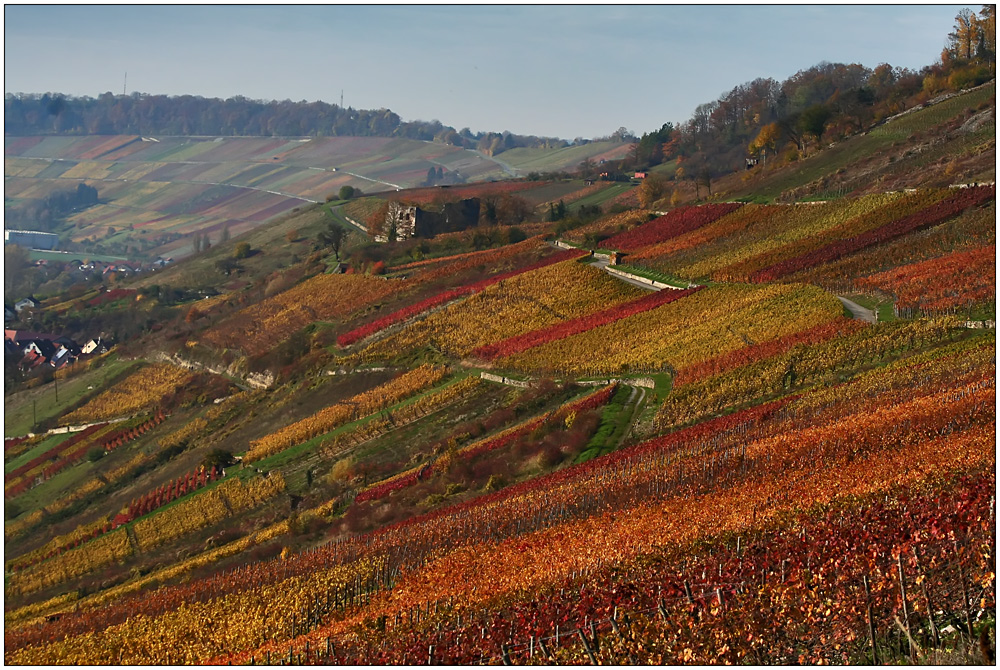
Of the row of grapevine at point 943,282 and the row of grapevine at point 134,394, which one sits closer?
the row of grapevine at point 943,282

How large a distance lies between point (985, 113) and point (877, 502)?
57106 millimetres

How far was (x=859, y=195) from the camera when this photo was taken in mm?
58656

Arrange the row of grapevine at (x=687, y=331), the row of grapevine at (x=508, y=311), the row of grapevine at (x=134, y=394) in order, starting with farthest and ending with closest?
the row of grapevine at (x=134, y=394) → the row of grapevine at (x=508, y=311) → the row of grapevine at (x=687, y=331)

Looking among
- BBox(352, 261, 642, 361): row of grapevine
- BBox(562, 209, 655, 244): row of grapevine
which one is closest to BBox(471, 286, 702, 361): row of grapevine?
BBox(352, 261, 642, 361): row of grapevine

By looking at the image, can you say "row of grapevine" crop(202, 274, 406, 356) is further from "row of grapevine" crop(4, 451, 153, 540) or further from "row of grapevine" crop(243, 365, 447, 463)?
"row of grapevine" crop(243, 365, 447, 463)

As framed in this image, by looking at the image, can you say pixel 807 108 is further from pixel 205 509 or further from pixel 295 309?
pixel 205 509

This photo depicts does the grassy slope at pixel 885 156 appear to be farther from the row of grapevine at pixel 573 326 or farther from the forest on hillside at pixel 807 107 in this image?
the row of grapevine at pixel 573 326

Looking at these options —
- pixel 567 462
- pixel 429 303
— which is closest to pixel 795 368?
pixel 567 462

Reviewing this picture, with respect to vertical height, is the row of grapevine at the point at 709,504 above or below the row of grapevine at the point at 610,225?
below

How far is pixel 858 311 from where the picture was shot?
3850 cm

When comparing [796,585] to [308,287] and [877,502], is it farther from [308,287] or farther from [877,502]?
[308,287]

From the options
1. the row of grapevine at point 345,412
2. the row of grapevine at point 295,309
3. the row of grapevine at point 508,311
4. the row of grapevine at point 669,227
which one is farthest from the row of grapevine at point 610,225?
the row of grapevine at point 345,412

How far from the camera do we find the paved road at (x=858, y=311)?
122 ft

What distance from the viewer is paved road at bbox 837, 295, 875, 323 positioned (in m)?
37.1
